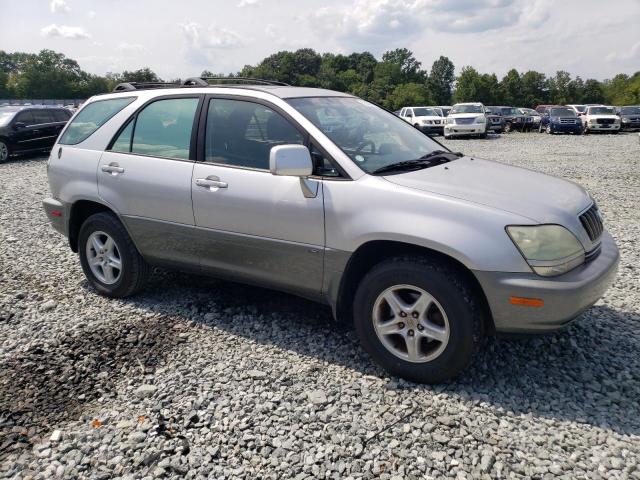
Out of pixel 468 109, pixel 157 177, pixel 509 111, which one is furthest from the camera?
pixel 509 111

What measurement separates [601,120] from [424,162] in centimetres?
2916

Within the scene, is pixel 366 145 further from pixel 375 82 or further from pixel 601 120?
pixel 375 82

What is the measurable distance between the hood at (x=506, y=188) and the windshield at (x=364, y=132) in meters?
0.28

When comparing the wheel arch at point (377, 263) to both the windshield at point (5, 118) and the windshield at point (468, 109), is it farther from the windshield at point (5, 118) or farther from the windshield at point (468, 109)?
the windshield at point (468, 109)

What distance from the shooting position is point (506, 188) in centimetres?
335

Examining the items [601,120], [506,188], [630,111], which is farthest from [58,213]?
[630,111]

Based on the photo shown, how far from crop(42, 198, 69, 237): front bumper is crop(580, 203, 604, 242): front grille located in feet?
13.8

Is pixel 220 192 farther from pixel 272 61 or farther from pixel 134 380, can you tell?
pixel 272 61

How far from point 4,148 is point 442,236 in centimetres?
1652

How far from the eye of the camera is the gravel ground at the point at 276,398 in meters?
2.66

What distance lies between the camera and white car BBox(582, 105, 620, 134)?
2844 cm

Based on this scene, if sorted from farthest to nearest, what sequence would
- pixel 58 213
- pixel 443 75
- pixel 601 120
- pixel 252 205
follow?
pixel 443 75 → pixel 601 120 → pixel 58 213 → pixel 252 205

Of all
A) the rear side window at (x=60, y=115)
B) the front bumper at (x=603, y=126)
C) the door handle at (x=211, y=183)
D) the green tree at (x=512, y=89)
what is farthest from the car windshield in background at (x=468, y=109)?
the green tree at (x=512, y=89)

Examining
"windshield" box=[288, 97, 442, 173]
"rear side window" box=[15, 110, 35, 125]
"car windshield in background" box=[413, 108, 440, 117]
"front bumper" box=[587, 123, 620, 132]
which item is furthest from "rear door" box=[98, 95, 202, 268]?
"front bumper" box=[587, 123, 620, 132]
